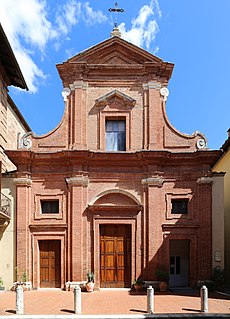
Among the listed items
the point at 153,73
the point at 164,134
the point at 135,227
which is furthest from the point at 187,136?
the point at 135,227

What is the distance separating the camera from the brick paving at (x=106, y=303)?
13828 millimetres

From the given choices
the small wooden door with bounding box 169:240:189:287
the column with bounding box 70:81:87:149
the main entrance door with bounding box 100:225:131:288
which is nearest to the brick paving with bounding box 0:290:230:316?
the main entrance door with bounding box 100:225:131:288

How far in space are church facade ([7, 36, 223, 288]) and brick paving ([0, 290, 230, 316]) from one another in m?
1.78

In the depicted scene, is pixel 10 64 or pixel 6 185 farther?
pixel 10 64

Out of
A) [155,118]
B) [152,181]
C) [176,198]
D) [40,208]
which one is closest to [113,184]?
[152,181]

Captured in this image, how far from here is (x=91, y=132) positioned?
816 inches

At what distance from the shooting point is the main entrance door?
1981 centimetres

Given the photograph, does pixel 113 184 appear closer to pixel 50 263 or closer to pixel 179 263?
pixel 50 263

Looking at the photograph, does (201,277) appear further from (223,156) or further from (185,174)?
(223,156)

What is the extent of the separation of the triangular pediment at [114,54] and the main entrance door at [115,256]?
8.59 m

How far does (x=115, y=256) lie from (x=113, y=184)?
3.56 meters

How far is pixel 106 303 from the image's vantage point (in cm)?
1555

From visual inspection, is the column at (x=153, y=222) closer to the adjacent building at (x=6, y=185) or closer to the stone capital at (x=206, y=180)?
the stone capital at (x=206, y=180)

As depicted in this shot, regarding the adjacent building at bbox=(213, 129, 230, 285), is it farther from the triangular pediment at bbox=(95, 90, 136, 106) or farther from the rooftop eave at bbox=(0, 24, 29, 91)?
the rooftop eave at bbox=(0, 24, 29, 91)
